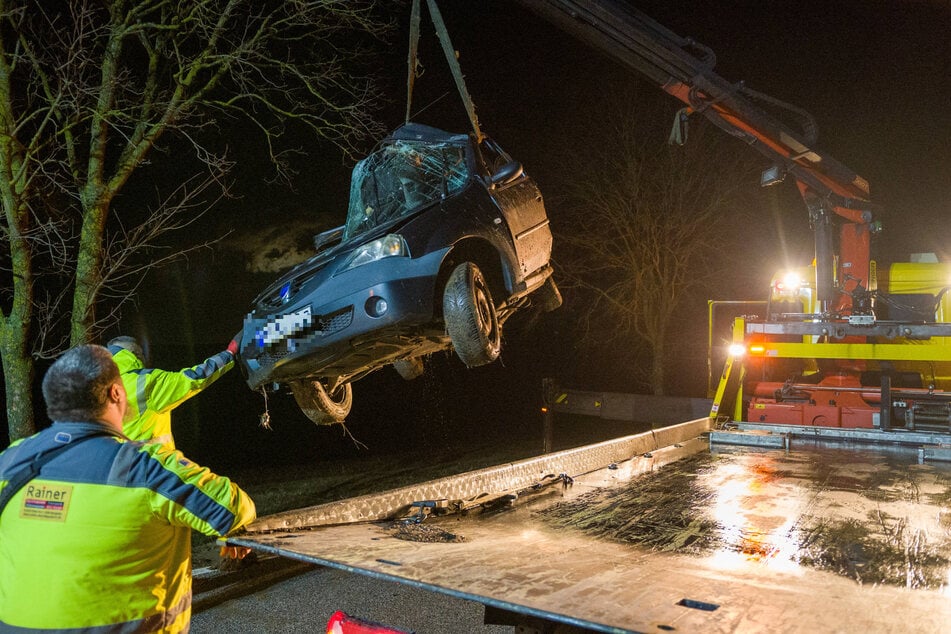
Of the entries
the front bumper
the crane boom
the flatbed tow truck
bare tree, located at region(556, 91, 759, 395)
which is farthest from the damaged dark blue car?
bare tree, located at region(556, 91, 759, 395)

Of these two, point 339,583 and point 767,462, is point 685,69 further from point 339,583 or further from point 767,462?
point 339,583

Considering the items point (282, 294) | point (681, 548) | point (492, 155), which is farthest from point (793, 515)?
point (492, 155)

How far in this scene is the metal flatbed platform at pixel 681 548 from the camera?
7.24ft

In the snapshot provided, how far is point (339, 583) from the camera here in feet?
19.5

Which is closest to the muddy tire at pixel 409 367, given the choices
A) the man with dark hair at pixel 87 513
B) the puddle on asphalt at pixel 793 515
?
the puddle on asphalt at pixel 793 515

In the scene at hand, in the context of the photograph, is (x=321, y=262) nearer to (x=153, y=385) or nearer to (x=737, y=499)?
(x=153, y=385)

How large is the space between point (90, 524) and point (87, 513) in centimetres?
4

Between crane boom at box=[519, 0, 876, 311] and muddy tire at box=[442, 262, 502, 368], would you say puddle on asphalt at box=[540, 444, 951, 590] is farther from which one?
crane boom at box=[519, 0, 876, 311]

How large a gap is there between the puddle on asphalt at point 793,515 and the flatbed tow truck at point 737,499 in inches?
0.8

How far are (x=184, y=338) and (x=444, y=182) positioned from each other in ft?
42.2

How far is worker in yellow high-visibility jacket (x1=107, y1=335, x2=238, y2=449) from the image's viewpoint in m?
4.09

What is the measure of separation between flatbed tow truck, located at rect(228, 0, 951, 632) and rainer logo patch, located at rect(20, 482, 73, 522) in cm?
85

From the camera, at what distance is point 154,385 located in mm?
4121

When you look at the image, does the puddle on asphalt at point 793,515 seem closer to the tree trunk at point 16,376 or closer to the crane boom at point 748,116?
the crane boom at point 748,116
